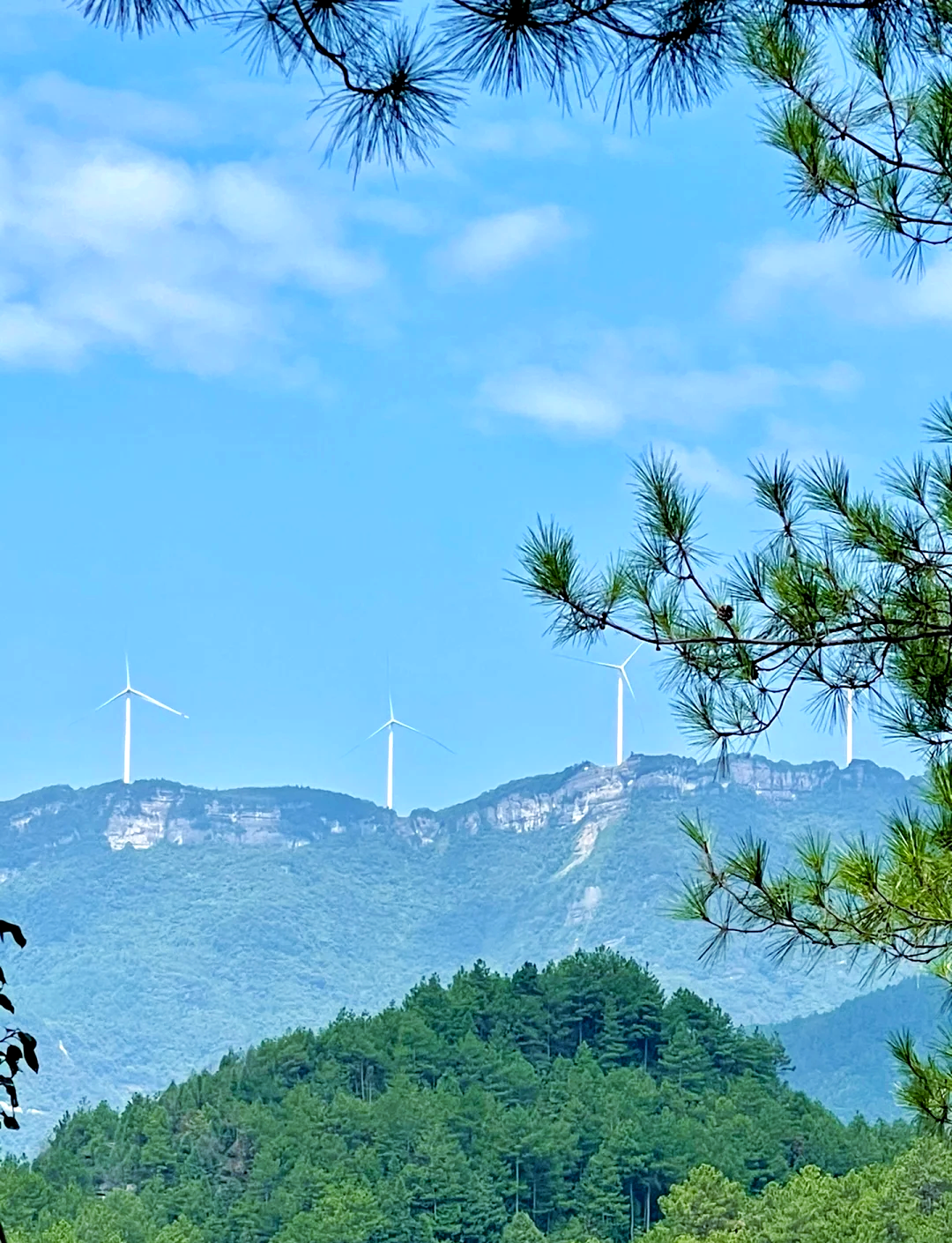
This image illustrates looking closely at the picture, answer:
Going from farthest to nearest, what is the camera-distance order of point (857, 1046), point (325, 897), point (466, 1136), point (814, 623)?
1. point (325, 897)
2. point (857, 1046)
3. point (466, 1136)
4. point (814, 623)

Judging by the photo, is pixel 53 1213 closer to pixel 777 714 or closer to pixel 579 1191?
pixel 579 1191

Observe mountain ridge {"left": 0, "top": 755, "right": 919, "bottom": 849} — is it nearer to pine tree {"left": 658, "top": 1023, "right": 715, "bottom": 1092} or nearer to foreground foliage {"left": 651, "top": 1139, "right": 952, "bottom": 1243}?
pine tree {"left": 658, "top": 1023, "right": 715, "bottom": 1092}

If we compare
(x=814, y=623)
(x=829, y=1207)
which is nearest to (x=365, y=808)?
(x=829, y=1207)

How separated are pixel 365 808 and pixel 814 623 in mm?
80941

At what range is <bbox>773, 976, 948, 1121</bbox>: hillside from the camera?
4394 cm

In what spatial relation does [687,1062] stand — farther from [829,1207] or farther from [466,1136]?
[829,1207]

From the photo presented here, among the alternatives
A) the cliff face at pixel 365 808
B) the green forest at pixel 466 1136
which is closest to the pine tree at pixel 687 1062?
the green forest at pixel 466 1136

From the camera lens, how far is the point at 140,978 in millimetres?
65875

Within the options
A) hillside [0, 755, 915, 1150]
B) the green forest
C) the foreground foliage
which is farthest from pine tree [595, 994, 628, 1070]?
hillside [0, 755, 915, 1150]

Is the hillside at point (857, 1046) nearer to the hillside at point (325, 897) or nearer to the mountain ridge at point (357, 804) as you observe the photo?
the hillside at point (325, 897)

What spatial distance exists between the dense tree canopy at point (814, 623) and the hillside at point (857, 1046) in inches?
1640

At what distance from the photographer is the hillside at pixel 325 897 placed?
61781 millimetres

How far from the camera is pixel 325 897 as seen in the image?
7500 cm

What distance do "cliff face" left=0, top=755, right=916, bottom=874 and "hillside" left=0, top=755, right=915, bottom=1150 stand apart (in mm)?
91
